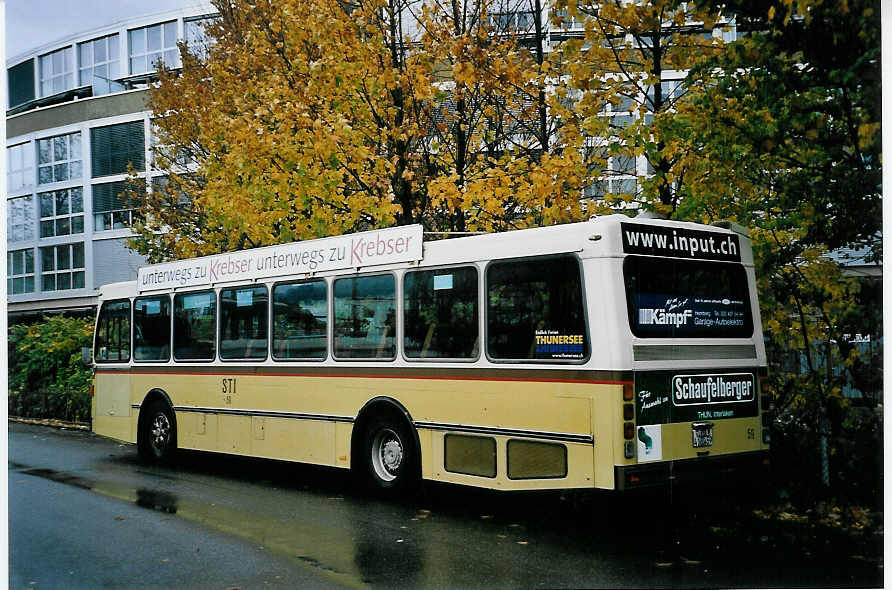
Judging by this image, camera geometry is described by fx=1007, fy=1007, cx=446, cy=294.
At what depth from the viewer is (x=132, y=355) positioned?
1419 cm

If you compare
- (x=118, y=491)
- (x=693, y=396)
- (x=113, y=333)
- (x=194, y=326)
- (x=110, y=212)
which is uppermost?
(x=110, y=212)

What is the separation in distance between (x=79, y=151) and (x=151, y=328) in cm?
771

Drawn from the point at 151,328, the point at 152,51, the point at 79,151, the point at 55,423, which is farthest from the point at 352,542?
the point at 55,423

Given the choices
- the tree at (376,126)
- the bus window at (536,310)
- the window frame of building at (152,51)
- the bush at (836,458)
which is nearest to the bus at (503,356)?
the bus window at (536,310)

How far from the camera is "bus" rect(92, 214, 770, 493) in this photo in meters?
8.23

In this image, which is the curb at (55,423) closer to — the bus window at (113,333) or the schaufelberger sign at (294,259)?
the bus window at (113,333)

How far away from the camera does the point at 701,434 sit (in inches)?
336

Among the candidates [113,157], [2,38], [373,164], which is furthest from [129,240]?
[2,38]

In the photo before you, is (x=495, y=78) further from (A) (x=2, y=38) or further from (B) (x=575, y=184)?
(A) (x=2, y=38)

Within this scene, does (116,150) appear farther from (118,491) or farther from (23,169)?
(118,491)

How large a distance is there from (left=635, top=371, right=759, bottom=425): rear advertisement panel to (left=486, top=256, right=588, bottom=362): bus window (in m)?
0.61

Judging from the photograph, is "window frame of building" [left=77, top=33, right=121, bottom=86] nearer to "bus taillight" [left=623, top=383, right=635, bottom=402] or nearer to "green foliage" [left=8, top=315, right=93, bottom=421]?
"green foliage" [left=8, top=315, right=93, bottom=421]

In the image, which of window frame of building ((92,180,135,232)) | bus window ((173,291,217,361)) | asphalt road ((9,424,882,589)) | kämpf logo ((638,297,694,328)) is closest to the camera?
asphalt road ((9,424,882,589))

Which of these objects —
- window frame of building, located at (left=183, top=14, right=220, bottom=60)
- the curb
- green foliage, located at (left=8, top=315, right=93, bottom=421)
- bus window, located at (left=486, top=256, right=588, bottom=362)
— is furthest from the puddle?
green foliage, located at (left=8, top=315, right=93, bottom=421)
